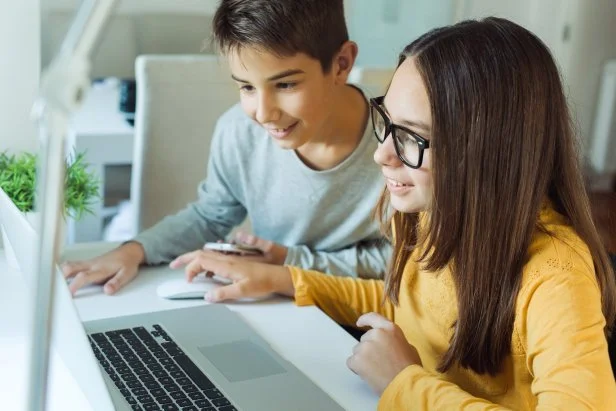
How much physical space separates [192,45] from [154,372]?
1.87 metres

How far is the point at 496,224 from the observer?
3.17ft

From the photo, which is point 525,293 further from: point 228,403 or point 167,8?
point 167,8

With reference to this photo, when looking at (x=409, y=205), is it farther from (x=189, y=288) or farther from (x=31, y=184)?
(x=31, y=184)

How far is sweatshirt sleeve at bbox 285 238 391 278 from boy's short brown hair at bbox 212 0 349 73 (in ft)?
1.04

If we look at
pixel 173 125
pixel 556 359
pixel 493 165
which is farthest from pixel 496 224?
pixel 173 125

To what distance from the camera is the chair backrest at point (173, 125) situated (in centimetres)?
186

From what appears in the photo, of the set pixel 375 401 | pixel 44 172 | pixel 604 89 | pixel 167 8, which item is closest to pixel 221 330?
pixel 375 401

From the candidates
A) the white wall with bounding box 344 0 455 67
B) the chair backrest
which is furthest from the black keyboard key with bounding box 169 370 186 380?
the white wall with bounding box 344 0 455 67

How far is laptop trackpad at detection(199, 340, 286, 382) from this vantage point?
1033 millimetres

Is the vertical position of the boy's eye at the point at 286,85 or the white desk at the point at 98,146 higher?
the boy's eye at the point at 286,85

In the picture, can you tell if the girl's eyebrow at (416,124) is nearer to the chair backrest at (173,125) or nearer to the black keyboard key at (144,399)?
the black keyboard key at (144,399)

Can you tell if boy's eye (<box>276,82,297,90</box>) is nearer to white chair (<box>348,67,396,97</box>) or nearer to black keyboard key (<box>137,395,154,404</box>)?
black keyboard key (<box>137,395,154,404</box>)

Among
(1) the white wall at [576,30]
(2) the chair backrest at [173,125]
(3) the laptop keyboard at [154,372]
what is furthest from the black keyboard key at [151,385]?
(1) the white wall at [576,30]

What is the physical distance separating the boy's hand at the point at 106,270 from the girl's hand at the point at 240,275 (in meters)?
0.10
